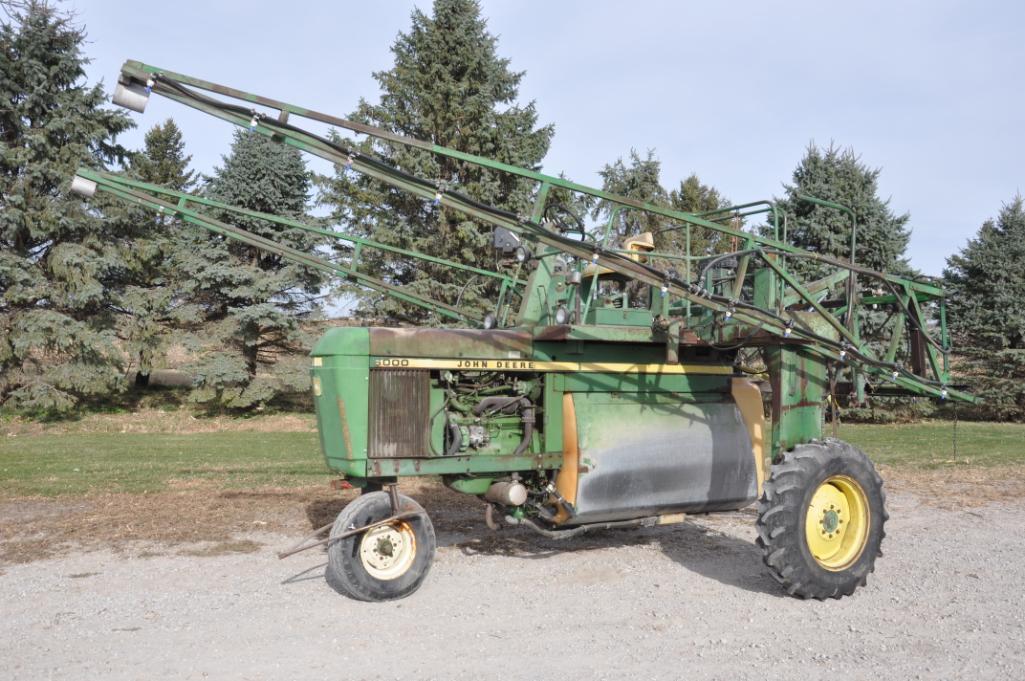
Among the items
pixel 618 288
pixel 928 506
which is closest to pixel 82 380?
pixel 618 288

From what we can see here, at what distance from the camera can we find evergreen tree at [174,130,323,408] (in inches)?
1004

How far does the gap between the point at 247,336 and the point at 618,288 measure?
1896cm

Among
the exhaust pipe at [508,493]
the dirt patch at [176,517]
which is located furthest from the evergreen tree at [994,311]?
the exhaust pipe at [508,493]

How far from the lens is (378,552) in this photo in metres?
6.93

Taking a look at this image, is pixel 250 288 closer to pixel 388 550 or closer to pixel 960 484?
pixel 960 484

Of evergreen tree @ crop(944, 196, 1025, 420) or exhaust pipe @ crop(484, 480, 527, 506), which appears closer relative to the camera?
exhaust pipe @ crop(484, 480, 527, 506)

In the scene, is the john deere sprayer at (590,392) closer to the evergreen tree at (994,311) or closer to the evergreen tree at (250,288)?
the evergreen tree at (250,288)

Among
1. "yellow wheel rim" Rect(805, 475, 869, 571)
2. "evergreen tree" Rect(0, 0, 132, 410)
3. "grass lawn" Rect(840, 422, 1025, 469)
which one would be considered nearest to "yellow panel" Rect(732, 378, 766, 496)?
"yellow wheel rim" Rect(805, 475, 869, 571)

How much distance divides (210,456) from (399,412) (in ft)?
36.1

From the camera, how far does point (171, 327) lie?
28.3 m

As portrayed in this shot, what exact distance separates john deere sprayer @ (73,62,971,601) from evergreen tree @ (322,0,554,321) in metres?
16.3

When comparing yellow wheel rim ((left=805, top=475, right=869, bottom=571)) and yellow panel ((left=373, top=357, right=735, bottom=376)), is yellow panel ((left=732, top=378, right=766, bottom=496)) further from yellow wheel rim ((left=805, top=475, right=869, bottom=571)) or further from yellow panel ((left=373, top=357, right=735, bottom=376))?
yellow wheel rim ((left=805, top=475, right=869, bottom=571))

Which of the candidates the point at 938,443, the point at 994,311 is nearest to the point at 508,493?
the point at 938,443

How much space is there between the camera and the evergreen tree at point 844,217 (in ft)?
82.2
